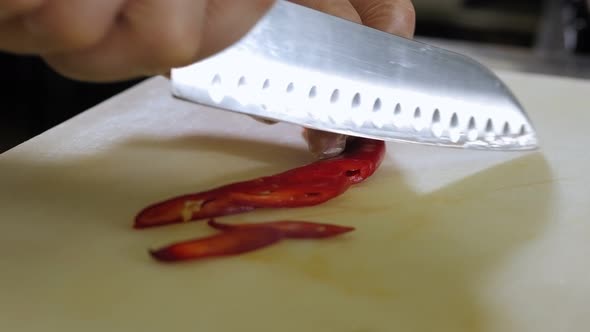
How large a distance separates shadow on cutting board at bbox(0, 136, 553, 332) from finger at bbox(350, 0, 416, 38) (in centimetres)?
22

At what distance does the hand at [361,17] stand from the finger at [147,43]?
0.32 m

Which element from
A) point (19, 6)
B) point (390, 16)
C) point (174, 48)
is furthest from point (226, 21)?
point (390, 16)

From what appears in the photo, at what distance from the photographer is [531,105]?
121 centimetres

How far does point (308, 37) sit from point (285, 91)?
0.23 feet

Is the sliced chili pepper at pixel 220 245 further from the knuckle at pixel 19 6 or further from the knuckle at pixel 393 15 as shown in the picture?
the knuckle at pixel 393 15

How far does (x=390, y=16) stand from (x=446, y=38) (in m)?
1.47

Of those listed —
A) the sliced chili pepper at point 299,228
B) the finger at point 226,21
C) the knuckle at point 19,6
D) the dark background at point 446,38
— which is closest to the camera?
the knuckle at point 19,6

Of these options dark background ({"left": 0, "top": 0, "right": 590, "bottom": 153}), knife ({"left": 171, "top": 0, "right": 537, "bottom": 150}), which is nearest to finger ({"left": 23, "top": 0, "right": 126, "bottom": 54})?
knife ({"left": 171, "top": 0, "right": 537, "bottom": 150})

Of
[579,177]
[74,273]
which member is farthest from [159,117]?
[579,177]

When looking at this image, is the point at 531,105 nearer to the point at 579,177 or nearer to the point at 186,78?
the point at 579,177

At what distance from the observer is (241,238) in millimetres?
750

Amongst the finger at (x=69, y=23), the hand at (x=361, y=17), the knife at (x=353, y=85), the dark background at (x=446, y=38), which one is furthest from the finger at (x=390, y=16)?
the dark background at (x=446, y=38)

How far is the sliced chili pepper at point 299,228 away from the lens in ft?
2.52

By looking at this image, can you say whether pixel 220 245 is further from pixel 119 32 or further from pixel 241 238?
pixel 119 32
